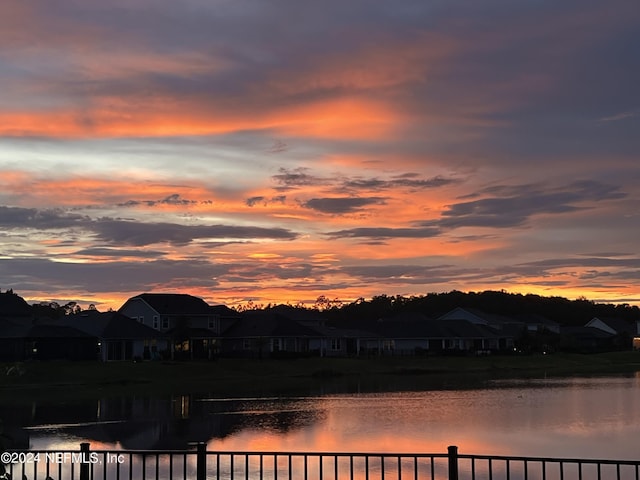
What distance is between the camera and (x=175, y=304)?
343 ft

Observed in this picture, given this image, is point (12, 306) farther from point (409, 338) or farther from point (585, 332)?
point (585, 332)

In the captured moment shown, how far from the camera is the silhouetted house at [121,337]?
9083cm

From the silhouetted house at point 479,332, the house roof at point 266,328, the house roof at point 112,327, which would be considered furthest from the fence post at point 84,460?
the silhouetted house at point 479,332

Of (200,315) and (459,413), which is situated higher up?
(200,315)

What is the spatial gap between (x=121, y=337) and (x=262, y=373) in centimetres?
1424

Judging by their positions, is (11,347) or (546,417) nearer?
(546,417)

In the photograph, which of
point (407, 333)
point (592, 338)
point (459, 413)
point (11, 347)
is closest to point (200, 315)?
point (11, 347)

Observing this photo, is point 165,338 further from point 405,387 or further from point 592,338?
point 592,338

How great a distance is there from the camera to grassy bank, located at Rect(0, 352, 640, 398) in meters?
71.2

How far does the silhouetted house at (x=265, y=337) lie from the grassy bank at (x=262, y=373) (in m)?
6.47

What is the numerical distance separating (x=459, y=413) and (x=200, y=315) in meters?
59.7

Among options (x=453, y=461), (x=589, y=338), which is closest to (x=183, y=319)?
(x=453, y=461)

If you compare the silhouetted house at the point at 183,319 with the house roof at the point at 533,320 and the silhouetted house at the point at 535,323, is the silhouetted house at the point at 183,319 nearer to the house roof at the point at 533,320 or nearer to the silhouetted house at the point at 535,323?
the silhouetted house at the point at 535,323

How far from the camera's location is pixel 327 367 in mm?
95000
